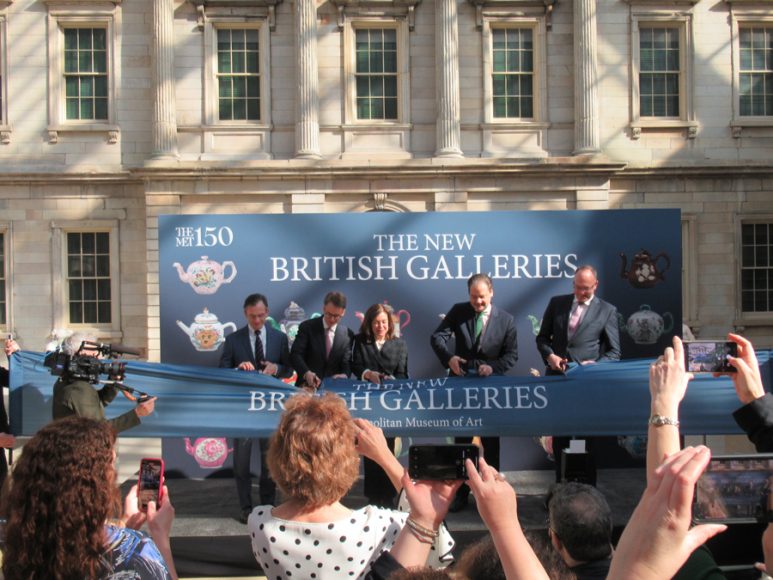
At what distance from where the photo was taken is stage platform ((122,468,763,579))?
547 centimetres

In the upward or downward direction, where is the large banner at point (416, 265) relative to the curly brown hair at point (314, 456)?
upward

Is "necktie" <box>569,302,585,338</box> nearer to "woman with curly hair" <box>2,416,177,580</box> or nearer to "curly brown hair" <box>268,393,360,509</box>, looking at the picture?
"curly brown hair" <box>268,393,360,509</box>

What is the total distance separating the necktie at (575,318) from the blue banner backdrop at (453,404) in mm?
589

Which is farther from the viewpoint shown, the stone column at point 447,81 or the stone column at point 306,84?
the stone column at point 447,81

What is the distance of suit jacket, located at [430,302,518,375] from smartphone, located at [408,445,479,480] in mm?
5457

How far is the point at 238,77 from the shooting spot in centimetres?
1778

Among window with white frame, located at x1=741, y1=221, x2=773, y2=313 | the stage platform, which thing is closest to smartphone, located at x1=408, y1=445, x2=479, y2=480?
the stage platform

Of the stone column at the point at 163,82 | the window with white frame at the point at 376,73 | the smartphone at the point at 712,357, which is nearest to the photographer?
the smartphone at the point at 712,357

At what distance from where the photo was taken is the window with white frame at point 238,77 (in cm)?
1778

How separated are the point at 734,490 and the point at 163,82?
16662 millimetres

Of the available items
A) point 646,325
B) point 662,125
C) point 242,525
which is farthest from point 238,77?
point 242,525

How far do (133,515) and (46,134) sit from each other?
16318mm

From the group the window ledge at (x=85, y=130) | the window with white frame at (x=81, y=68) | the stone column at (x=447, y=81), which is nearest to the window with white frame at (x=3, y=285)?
the window ledge at (x=85, y=130)

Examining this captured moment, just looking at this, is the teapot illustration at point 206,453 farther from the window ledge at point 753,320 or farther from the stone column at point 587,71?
the window ledge at point 753,320
